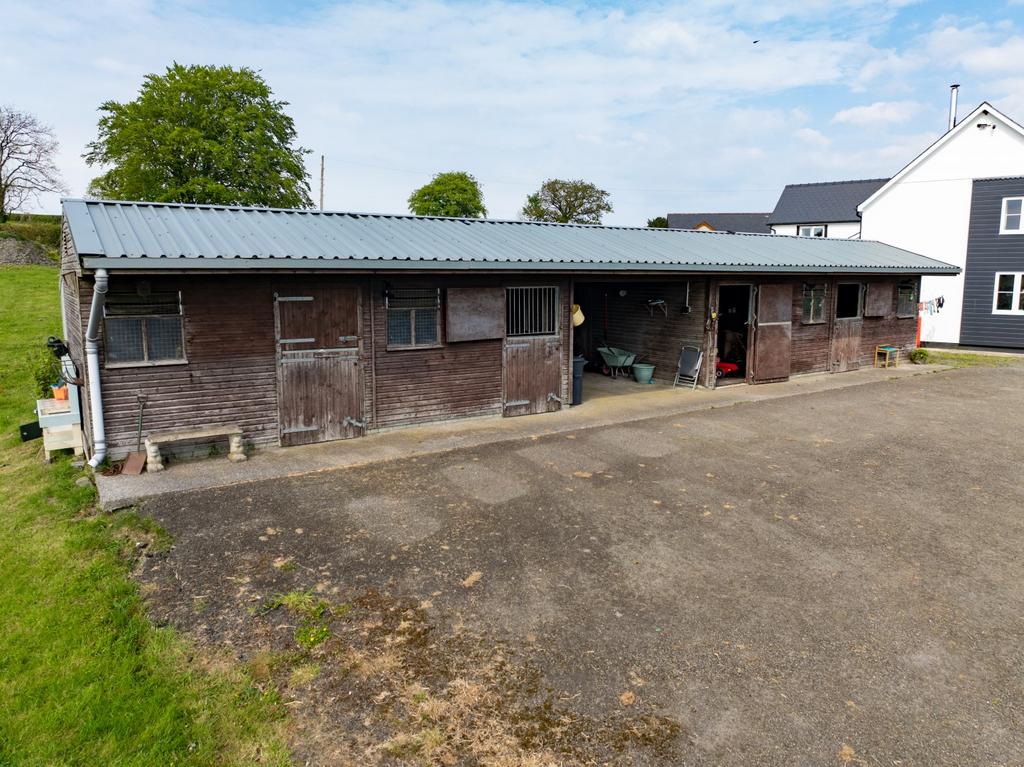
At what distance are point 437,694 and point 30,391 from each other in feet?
41.9

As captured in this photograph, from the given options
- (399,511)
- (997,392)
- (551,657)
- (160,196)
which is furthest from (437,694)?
(160,196)

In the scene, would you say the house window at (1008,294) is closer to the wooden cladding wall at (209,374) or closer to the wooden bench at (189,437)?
the wooden cladding wall at (209,374)

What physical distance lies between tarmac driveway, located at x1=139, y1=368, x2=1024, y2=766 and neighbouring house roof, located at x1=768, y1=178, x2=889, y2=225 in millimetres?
33106

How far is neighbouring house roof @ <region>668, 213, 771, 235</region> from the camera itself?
163 feet

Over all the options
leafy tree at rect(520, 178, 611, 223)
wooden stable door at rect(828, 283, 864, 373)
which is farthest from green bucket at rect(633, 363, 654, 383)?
leafy tree at rect(520, 178, 611, 223)

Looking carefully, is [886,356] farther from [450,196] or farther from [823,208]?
[450,196]

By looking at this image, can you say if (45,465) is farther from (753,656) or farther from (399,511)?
(753,656)

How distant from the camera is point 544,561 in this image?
5660mm

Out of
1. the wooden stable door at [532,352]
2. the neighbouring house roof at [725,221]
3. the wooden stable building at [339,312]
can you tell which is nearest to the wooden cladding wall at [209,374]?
the wooden stable building at [339,312]

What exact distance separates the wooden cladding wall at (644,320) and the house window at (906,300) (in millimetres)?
7508

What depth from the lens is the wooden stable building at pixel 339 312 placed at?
804 centimetres

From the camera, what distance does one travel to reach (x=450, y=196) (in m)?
52.1

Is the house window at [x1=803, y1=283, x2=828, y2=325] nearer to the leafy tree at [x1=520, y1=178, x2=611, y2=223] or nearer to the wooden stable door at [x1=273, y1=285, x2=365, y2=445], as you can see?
the wooden stable door at [x1=273, y1=285, x2=365, y2=445]

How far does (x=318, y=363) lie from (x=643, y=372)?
307 inches
